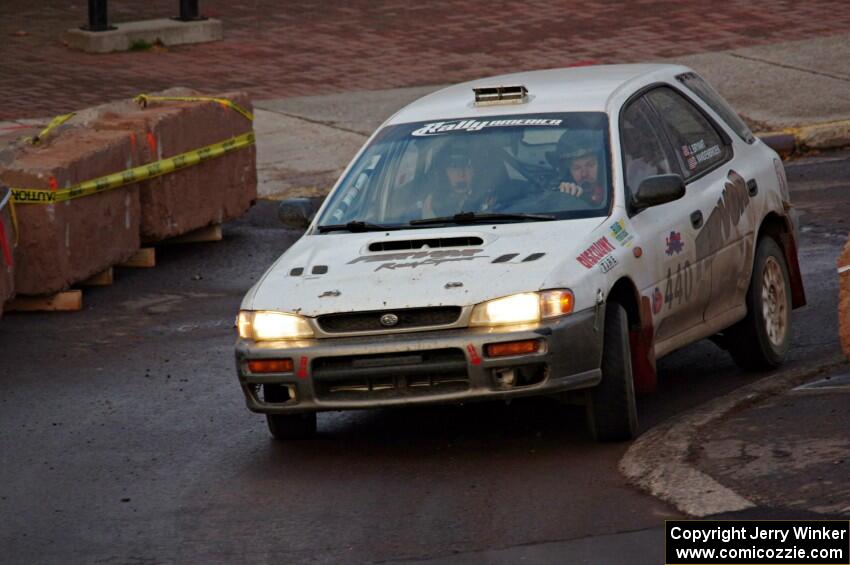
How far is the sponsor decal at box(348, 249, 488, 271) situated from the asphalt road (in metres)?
0.90

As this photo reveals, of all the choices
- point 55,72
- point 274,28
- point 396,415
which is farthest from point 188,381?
point 274,28

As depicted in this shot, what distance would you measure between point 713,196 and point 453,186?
4.51 ft

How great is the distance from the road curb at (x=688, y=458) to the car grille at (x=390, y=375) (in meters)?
0.85

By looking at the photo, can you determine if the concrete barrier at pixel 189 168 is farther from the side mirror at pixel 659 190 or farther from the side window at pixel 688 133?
the side mirror at pixel 659 190

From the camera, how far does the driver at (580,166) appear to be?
8.41 metres

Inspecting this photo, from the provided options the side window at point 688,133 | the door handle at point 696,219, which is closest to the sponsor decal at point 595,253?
the door handle at point 696,219

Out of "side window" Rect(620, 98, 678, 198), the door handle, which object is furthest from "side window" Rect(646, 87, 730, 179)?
the door handle

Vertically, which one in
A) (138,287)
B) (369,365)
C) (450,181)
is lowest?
(138,287)

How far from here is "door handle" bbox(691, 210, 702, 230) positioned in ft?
28.5

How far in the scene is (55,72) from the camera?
68.3 ft

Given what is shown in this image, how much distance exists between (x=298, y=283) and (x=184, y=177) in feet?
20.1

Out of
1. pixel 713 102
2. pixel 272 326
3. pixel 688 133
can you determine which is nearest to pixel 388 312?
pixel 272 326

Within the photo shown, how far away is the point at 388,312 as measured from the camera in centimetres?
758

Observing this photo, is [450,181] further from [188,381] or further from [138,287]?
[138,287]
